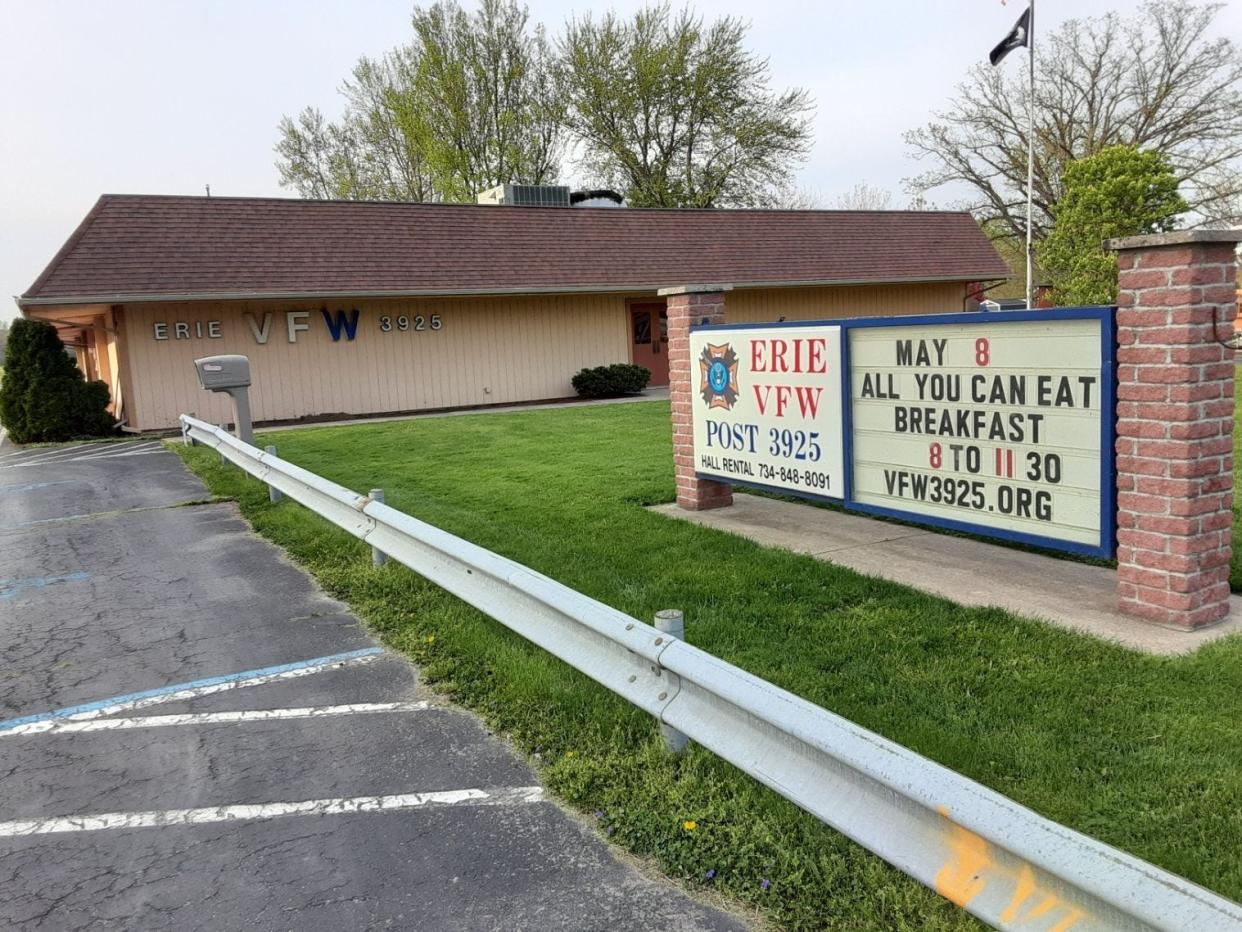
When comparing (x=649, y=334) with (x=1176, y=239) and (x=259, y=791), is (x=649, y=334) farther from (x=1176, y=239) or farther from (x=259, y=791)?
(x=259, y=791)

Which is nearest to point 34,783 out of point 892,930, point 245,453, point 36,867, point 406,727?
point 36,867

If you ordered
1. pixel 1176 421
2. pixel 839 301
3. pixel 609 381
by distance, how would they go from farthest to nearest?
pixel 839 301 < pixel 609 381 < pixel 1176 421

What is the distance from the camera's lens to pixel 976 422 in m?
5.85

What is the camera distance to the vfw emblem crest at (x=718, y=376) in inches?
316

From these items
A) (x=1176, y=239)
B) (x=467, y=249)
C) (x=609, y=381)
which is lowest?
(x=609, y=381)

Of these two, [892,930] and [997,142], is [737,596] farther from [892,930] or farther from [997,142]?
[997,142]

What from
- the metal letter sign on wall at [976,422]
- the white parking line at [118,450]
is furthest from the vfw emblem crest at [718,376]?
the white parking line at [118,450]

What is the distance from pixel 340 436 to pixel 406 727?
1310 cm

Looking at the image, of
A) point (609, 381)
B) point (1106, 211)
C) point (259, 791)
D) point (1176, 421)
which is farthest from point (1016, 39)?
point (259, 791)

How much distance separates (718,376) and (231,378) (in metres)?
6.16

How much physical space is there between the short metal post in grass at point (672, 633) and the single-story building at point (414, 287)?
57.2ft

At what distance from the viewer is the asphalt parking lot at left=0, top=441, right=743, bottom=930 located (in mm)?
3014

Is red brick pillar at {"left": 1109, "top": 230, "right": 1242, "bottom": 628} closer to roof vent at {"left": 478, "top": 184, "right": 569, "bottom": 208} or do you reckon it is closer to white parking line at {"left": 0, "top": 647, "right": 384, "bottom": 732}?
white parking line at {"left": 0, "top": 647, "right": 384, "bottom": 732}

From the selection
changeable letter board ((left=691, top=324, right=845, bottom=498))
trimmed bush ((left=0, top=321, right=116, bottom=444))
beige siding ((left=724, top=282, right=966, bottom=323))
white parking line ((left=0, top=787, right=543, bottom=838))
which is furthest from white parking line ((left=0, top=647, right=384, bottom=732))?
beige siding ((left=724, top=282, right=966, bottom=323))
